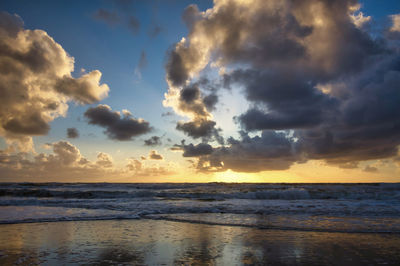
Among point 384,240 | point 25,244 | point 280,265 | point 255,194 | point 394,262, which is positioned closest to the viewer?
point 280,265

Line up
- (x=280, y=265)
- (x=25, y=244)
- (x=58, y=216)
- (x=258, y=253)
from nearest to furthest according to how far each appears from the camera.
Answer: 1. (x=280, y=265)
2. (x=258, y=253)
3. (x=25, y=244)
4. (x=58, y=216)

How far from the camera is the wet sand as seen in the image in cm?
665

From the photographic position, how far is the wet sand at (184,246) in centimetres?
665

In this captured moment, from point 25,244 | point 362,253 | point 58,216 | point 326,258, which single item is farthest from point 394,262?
point 58,216

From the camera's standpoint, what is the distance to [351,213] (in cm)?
1611

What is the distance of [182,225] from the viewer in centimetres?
1185

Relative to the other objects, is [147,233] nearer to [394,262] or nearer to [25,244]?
[25,244]

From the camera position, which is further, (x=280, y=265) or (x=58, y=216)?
(x=58, y=216)

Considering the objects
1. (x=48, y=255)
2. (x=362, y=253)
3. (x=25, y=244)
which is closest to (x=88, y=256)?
(x=48, y=255)

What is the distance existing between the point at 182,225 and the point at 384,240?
7471 millimetres

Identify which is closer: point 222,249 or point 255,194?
point 222,249

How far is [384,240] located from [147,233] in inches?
321

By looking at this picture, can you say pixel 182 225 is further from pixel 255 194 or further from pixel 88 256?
pixel 255 194

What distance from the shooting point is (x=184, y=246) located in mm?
8016
